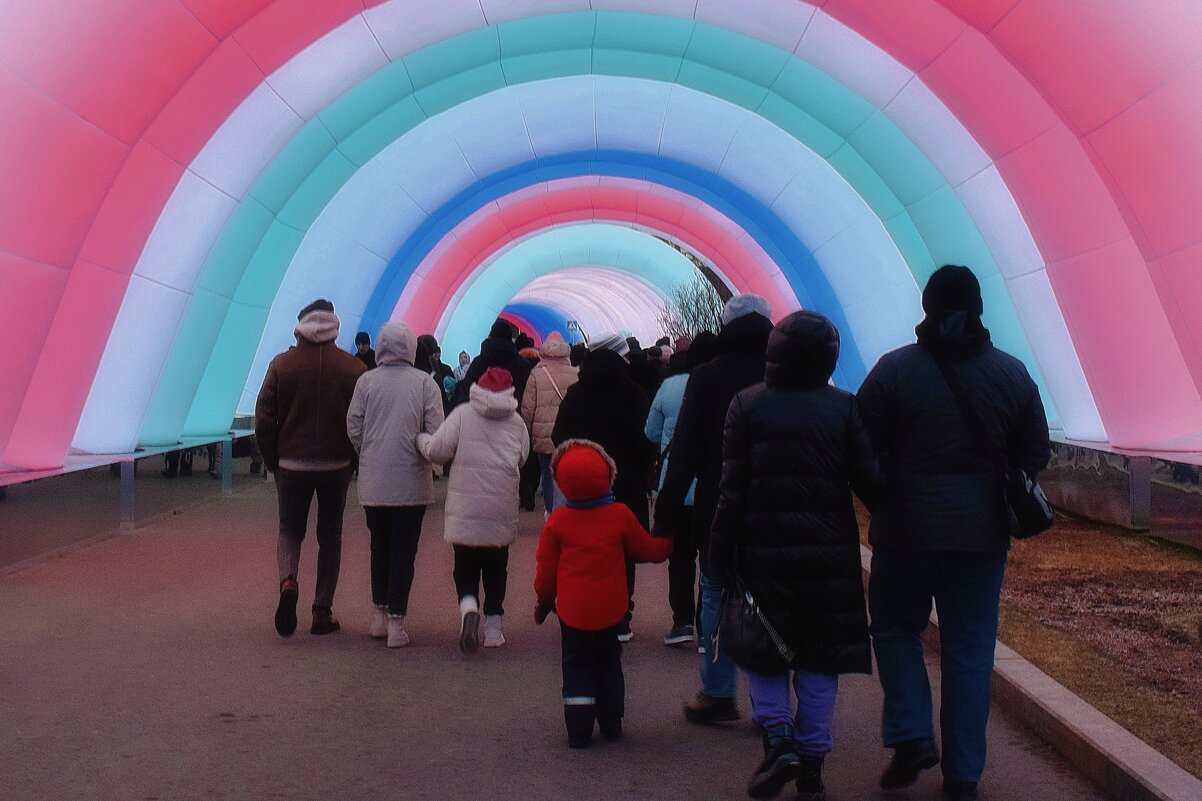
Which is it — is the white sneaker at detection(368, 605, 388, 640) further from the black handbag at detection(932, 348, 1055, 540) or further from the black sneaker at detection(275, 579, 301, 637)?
the black handbag at detection(932, 348, 1055, 540)

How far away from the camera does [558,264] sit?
128ft

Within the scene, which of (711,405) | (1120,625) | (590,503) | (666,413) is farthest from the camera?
(666,413)

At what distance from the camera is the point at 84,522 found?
38.5 feet

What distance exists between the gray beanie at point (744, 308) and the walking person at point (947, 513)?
59.3 inches

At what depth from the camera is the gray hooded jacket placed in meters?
7.92

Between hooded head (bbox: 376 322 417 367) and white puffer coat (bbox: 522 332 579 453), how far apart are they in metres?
3.27

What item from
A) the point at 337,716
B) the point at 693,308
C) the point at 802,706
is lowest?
the point at 337,716

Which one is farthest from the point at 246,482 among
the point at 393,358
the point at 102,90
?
the point at 393,358

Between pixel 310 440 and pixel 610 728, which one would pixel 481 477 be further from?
pixel 610 728

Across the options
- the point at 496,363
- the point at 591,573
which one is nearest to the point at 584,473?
the point at 591,573

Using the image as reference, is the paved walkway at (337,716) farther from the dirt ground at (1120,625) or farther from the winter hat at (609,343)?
the winter hat at (609,343)

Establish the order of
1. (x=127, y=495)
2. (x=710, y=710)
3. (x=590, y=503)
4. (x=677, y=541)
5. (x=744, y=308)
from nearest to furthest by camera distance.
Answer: (x=590, y=503) < (x=710, y=710) < (x=744, y=308) < (x=677, y=541) < (x=127, y=495)

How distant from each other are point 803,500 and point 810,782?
0.99m

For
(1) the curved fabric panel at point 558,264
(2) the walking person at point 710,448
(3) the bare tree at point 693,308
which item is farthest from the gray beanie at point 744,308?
(1) the curved fabric panel at point 558,264
